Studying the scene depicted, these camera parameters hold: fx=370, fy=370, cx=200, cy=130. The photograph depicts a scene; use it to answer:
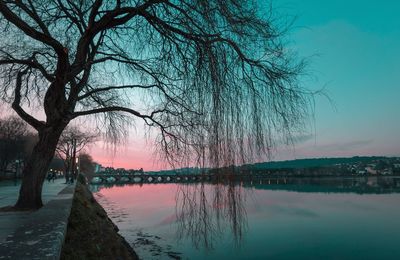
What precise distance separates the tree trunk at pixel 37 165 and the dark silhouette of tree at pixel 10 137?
42.4 m

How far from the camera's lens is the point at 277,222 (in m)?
31.0

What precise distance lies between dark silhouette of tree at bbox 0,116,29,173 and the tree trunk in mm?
42432

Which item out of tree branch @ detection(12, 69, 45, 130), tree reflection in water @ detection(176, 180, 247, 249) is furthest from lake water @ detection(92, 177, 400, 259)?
tree branch @ detection(12, 69, 45, 130)

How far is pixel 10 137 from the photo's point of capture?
163 feet

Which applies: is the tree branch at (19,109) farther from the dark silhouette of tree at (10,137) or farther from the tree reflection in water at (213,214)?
the dark silhouette of tree at (10,137)

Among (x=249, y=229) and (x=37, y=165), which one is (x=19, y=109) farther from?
(x=249, y=229)

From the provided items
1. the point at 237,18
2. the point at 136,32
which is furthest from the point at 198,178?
the point at 136,32

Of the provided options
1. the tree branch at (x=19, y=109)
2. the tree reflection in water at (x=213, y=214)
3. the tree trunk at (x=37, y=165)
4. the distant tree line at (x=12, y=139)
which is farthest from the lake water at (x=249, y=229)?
the distant tree line at (x=12, y=139)

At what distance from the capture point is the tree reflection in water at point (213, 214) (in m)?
2.88

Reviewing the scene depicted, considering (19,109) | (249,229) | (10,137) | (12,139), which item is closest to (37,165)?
(19,109)

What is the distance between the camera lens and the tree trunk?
373 inches

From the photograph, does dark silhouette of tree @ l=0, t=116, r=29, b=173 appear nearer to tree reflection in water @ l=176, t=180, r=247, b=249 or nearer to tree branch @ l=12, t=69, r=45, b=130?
tree branch @ l=12, t=69, r=45, b=130

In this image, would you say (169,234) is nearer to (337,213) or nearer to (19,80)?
(19,80)

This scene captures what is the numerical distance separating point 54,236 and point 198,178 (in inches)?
103
